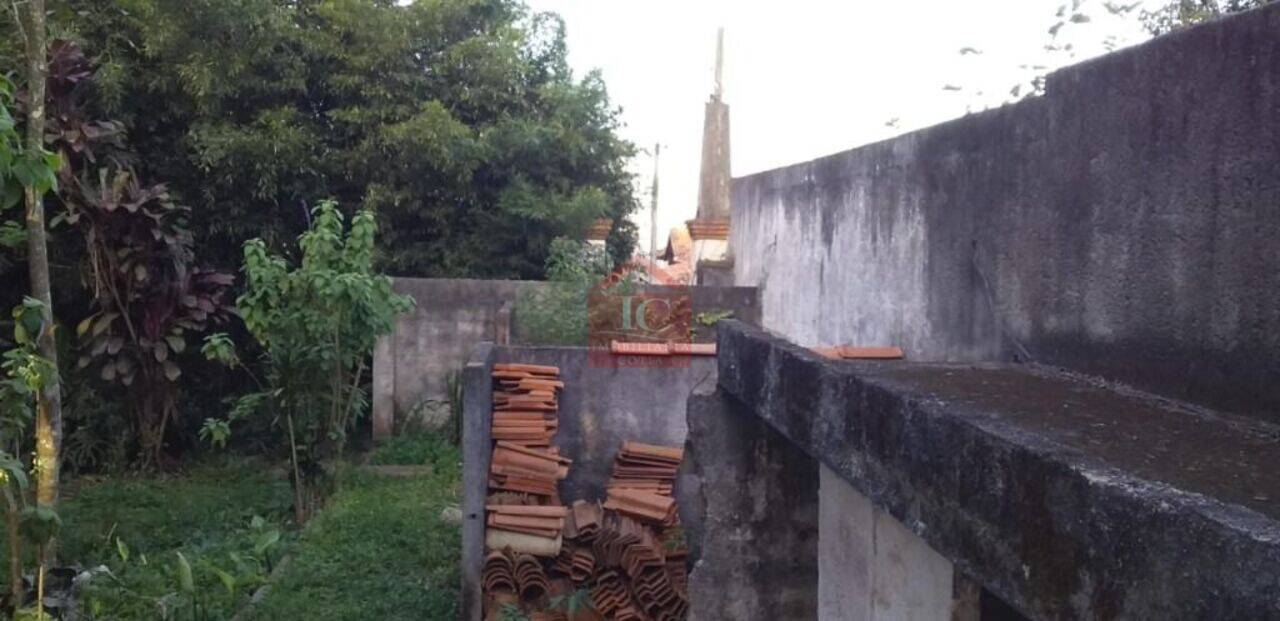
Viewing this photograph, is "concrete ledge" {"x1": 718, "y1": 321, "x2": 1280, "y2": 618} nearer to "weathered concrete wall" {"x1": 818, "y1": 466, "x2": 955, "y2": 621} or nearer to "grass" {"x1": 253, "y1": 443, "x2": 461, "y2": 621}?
"weathered concrete wall" {"x1": 818, "y1": 466, "x2": 955, "y2": 621}

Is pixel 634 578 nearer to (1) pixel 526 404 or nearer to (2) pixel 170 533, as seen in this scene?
(1) pixel 526 404

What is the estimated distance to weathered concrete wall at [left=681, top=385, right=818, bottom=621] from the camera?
4.21 metres

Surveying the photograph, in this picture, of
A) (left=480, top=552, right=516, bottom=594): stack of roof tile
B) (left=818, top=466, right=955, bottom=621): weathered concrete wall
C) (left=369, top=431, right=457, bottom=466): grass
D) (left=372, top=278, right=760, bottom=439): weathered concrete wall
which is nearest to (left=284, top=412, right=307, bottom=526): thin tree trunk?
(left=369, top=431, right=457, bottom=466): grass

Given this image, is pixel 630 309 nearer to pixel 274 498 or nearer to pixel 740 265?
pixel 740 265

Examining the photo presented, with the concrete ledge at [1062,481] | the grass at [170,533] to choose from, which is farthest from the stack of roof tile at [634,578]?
the concrete ledge at [1062,481]

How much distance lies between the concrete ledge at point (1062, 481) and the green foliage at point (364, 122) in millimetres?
8193

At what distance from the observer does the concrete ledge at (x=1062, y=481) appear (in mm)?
1331

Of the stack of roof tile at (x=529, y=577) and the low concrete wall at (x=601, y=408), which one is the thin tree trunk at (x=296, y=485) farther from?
the stack of roof tile at (x=529, y=577)

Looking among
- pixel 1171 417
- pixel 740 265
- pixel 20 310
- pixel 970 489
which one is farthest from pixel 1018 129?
pixel 740 265

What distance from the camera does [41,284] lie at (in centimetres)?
569

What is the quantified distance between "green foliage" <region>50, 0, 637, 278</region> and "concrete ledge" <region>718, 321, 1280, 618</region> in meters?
8.19

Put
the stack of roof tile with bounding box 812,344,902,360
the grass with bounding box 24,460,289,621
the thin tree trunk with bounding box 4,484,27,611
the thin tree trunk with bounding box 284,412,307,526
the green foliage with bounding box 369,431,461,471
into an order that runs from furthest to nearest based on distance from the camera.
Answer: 1. the green foliage with bounding box 369,431,461,471
2. the thin tree trunk with bounding box 284,412,307,526
3. the grass with bounding box 24,460,289,621
4. the stack of roof tile with bounding box 812,344,902,360
5. the thin tree trunk with bounding box 4,484,27,611

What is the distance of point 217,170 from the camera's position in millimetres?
10586

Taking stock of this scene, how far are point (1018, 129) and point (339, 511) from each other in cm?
525
